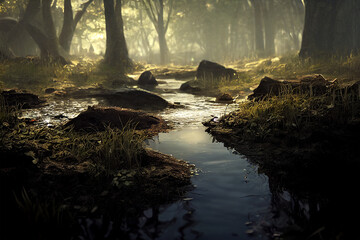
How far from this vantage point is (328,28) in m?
15.4

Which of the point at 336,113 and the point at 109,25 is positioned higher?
the point at 109,25

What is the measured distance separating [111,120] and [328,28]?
13057 millimetres

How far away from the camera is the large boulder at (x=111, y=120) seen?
588cm

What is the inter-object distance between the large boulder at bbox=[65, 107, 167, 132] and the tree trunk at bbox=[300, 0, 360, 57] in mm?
11323

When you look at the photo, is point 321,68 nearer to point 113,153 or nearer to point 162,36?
point 113,153

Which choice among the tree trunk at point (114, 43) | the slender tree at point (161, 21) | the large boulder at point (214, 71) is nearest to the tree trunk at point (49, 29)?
the tree trunk at point (114, 43)

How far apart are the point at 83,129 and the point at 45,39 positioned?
1560 centimetres

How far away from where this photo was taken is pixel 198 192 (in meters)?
3.62

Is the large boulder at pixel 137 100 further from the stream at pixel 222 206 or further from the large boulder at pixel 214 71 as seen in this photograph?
the large boulder at pixel 214 71

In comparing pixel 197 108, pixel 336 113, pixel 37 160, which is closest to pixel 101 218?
pixel 37 160

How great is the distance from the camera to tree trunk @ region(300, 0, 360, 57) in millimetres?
14992

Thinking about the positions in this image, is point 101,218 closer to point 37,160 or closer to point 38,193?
point 38,193

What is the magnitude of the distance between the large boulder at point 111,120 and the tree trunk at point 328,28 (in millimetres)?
11323

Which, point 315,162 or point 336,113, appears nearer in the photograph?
point 315,162
